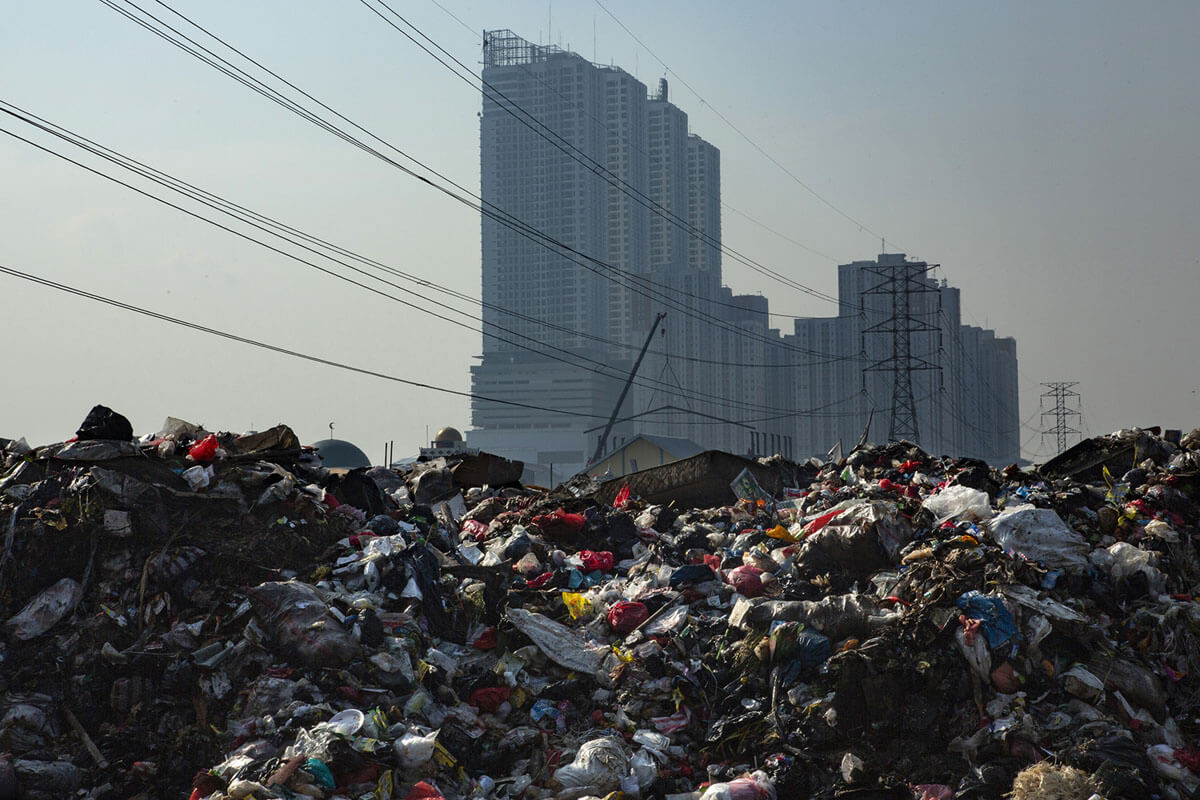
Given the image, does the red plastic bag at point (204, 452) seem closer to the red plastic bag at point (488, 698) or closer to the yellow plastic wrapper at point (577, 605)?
the yellow plastic wrapper at point (577, 605)

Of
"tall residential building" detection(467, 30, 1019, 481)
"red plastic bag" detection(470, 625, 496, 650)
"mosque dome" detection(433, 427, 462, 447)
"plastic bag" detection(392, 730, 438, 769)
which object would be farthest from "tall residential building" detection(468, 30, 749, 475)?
"plastic bag" detection(392, 730, 438, 769)

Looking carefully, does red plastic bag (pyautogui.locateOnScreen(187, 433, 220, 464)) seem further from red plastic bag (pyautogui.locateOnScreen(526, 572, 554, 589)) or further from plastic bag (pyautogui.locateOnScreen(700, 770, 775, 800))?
plastic bag (pyautogui.locateOnScreen(700, 770, 775, 800))

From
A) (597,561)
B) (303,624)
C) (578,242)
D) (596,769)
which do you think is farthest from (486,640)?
(578,242)

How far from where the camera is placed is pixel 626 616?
8.80 metres

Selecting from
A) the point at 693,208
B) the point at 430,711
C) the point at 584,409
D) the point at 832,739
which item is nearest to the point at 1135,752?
the point at 832,739

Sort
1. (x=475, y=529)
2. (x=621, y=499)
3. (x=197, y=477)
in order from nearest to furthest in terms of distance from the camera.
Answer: (x=197, y=477) → (x=475, y=529) → (x=621, y=499)

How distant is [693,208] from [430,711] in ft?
467

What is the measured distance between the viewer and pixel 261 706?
284 inches

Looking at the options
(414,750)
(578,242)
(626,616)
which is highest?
(578,242)

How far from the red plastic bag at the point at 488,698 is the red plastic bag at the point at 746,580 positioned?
97.3 inches

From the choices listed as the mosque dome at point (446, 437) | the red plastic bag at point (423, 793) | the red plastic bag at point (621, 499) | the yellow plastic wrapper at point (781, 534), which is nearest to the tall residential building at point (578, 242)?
the mosque dome at point (446, 437)

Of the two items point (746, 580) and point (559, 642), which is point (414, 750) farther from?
point (746, 580)

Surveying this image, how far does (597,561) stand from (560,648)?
2161 mm

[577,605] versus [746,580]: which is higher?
[746,580]
